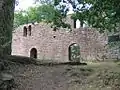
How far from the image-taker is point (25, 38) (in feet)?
84.6

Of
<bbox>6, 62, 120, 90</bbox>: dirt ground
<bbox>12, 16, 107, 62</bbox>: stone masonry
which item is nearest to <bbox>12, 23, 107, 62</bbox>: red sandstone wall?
<bbox>12, 16, 107, 62</bbox>: stone masonry

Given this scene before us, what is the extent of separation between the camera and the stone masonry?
20484 mm

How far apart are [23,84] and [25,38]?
664 inches

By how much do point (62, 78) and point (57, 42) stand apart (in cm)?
1308

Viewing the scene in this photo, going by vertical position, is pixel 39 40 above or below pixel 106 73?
above

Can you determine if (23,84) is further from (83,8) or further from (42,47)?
(42,47)

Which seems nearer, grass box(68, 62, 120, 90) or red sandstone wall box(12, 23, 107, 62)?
grass box(68, 62, 120, 90)

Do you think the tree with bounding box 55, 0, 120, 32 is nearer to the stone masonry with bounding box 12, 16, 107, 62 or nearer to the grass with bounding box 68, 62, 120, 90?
the grass with bounding box 68, 62, 120, 90

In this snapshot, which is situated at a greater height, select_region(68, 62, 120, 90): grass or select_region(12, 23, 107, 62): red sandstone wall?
select_region(12, 23, 107, 62): red sandstone wall

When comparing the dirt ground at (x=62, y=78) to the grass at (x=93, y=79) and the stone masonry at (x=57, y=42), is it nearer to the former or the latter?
the grass at (x=93, y=79)

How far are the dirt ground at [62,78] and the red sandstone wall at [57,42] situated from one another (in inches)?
369

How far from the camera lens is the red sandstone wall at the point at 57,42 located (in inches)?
808

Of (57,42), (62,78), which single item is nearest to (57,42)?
(57,42)

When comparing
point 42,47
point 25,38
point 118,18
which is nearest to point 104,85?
point 118,18
